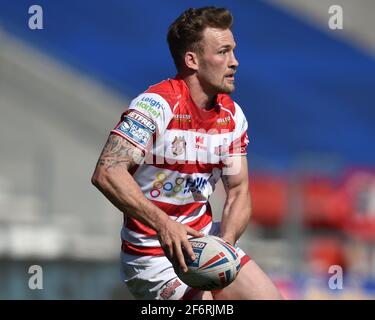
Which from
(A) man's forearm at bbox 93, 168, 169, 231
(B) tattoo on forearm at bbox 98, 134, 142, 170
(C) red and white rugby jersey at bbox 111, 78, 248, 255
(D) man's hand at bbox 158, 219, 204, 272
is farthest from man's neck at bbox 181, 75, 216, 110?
(D) man's hand at bbox 158, 219, 204, 272

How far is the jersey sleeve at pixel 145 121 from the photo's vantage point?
582cm

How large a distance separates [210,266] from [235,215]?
729mm

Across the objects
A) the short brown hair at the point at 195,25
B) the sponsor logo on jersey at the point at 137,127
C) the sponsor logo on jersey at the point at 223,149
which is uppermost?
the short brown hair at the point at 195,25

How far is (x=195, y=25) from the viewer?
623cm

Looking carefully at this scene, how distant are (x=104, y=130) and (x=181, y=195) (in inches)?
305

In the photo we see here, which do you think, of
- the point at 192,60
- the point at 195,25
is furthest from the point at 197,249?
the point at 195,25

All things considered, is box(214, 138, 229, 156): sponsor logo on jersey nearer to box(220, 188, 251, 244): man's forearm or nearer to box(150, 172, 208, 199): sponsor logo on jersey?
Result: box(150, 172, 208, 199): sponsor logo on jersey

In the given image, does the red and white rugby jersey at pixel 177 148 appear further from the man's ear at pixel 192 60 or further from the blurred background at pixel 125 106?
the blurred background at pixel 125 106

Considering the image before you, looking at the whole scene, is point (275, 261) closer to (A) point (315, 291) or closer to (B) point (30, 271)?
(A) point (315, 291)

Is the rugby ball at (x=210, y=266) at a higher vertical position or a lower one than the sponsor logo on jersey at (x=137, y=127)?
lower

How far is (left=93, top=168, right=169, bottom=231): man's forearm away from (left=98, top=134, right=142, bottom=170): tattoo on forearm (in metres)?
0.07

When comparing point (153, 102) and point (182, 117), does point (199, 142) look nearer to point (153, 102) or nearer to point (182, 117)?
point (182, 117)

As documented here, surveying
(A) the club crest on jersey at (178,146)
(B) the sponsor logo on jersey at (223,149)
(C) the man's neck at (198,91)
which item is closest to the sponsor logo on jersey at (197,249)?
(A) the club crest on jersey at (178,146)
